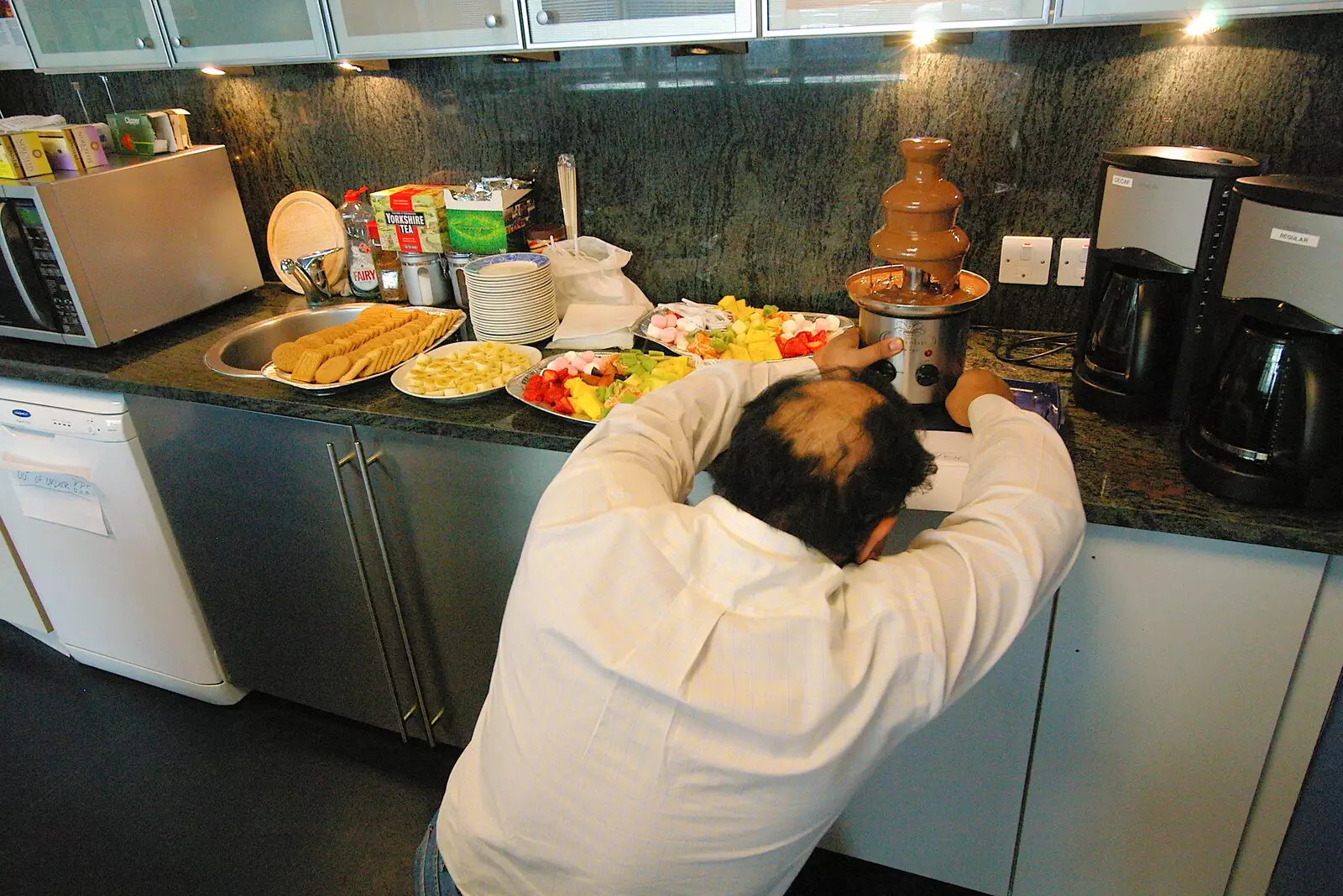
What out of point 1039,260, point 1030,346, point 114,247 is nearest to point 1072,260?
point 1039,260

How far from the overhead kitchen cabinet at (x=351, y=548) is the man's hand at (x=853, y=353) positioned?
459 millimetres

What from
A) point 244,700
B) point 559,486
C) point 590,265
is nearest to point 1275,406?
point 559,486

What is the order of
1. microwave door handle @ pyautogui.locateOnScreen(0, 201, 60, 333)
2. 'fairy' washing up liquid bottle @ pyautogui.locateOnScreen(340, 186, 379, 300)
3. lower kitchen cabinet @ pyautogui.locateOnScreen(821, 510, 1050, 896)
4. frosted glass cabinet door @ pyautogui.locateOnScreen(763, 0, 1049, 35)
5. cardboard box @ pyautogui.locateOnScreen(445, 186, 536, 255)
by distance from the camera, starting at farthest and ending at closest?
'fairy' washing up liquid bottle @ pyautogui.locateOnScreen(340, 186, 379, 300)
cardboard box @ pyautogui.locateOnScreen(445, 186, 536, 255)
microwave door handle @ pyautogui.locateOnScreen(0, 201, 60, 333)
lower kitchen cabinet @ pyautogui.locateOnScreen(821, 510, 1050, 896)
frosted glass cabinet door @ pyautogui.locateOnScreen(763, 0, 1049, 35)

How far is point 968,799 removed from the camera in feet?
4.69

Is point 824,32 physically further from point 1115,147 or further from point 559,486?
point 559,486

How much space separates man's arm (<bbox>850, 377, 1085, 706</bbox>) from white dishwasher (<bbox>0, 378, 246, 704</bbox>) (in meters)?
1.63

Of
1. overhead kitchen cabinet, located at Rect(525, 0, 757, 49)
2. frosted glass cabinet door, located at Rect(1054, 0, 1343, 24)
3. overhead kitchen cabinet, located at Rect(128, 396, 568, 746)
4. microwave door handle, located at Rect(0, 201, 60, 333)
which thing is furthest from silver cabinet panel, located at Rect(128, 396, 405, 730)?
frosted glass cabinet door, located at Rect(1054, 0, 1343, 24)

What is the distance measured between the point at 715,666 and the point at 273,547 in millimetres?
1332

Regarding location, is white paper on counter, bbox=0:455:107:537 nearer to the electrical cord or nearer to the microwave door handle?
the microwave door handle

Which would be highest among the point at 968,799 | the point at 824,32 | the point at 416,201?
the point at 824,32

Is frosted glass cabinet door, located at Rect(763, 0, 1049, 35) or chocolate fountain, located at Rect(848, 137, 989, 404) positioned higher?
frosted glass cabinet door, located at Rect(763, 0, 1049, 35)

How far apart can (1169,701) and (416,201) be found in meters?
1.68

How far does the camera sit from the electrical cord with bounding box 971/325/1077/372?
1546mm

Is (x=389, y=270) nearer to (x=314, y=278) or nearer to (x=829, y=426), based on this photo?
(x=314, y=278)
